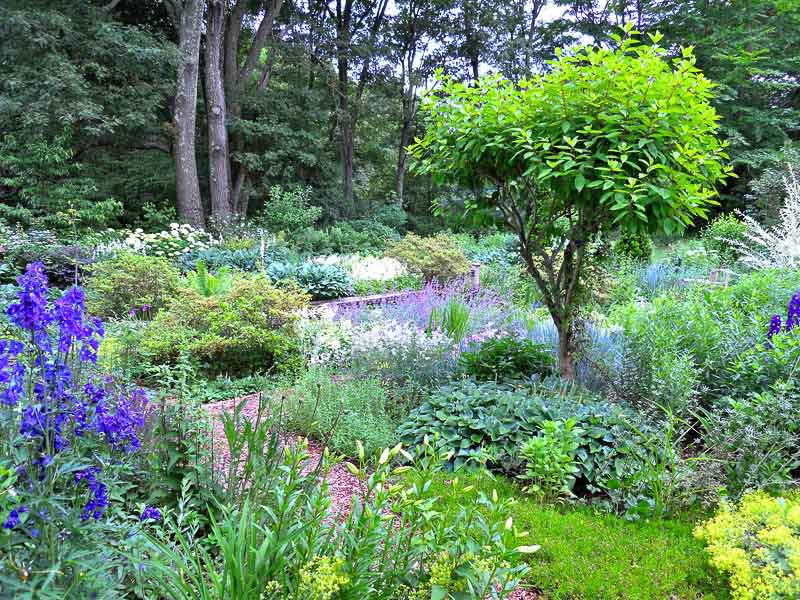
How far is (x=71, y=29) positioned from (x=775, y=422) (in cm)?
1464

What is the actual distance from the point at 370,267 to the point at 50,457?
8539mm

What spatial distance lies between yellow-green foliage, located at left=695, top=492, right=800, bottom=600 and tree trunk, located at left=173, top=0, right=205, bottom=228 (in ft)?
40.7

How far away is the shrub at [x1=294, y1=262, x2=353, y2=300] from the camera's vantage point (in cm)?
816

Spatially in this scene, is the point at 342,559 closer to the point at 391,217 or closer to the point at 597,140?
the point at 597,140

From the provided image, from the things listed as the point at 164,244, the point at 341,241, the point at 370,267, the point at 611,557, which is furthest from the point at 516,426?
the point at 341,241

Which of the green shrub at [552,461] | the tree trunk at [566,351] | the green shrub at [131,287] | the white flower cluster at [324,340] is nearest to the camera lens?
the green shrub at [552,461]

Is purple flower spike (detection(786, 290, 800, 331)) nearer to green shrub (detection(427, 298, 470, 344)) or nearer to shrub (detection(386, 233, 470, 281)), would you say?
green shrub (detection(427, 298, 470, 344))

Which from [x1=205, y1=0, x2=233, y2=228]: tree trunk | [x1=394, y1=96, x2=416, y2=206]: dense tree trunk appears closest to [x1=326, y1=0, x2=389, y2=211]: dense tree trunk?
[x1=394, y1=96, x2=416, y2=206]: dense tree trunk

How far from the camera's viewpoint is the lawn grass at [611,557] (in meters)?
2.16

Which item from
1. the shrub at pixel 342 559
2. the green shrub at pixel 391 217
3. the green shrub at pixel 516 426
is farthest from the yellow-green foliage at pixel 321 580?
the green shrub at pixel 391 217

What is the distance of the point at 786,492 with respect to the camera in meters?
2.63

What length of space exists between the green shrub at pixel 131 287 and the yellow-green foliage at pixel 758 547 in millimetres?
5869

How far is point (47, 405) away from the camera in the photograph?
4.61 feet

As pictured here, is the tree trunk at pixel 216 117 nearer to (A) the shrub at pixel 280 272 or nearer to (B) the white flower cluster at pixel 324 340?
(A) the shrub at pixel 280 272
